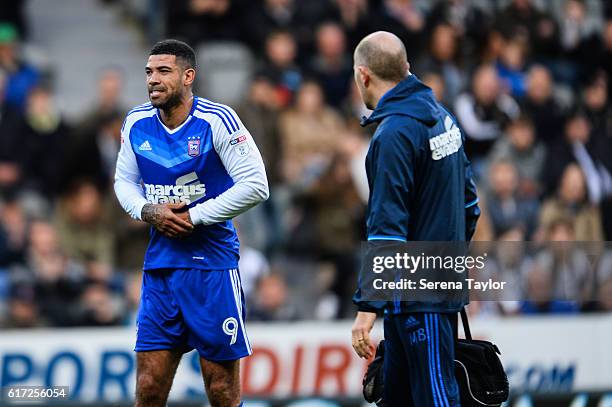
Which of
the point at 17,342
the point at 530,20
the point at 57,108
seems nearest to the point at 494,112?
the point at 530,20

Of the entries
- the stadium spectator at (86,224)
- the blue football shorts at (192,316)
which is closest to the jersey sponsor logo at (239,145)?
the blue football shorts at (192,316)

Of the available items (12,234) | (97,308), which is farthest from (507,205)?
(12,234)

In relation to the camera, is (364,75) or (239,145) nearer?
(364,75)

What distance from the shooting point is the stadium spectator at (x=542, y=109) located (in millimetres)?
14851

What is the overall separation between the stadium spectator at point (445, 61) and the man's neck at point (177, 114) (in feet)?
23.8

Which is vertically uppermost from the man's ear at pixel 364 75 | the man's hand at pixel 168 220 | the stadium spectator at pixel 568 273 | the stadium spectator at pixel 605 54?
the stadium spectator at pixel 605 54

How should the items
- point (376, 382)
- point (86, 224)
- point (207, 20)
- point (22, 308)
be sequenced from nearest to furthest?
point (376, 382)
point (22, 308)
point (86, 224)
point (207, 20)

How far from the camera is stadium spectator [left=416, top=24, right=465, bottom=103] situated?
46.9ft

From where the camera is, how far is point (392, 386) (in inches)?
270

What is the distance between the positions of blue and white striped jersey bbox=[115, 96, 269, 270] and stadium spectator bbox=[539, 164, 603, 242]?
6.85 meters

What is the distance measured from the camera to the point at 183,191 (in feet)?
23.7

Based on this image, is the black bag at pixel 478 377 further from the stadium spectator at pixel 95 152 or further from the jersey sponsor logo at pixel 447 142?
the stadium spectator at pixel 95 152

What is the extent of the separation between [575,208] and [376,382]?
7.26 meters

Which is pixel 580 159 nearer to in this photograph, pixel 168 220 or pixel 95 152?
pixel 95 152
